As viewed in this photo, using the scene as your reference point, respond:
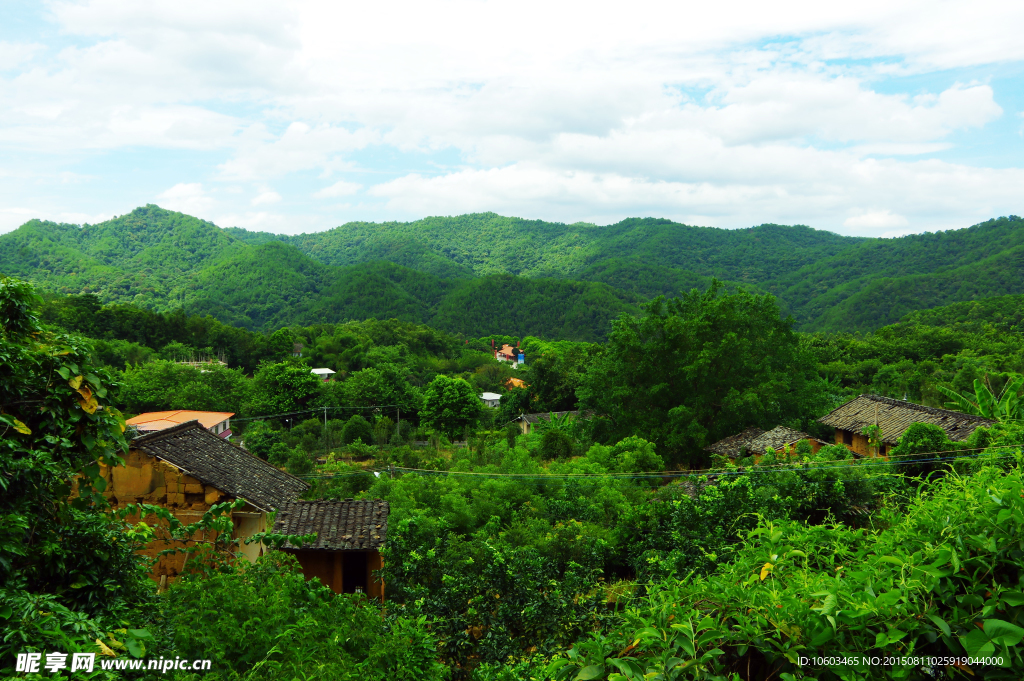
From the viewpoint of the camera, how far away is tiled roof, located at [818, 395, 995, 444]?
807 inches

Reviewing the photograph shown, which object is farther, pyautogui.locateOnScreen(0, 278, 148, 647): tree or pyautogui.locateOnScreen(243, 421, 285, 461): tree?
pyautogui.locateOnScreen(243, 421, 285, 461): tree

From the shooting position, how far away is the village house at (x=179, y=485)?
377 inches

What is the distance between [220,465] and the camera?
10977mm

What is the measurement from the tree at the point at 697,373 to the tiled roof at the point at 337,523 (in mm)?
18621

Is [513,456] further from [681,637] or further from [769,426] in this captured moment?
[681,637]

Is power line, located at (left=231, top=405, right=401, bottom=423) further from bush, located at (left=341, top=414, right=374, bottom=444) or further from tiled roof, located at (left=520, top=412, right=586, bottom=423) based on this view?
tiled roof, located at (left=520, top=412, right=586, bottom=423)

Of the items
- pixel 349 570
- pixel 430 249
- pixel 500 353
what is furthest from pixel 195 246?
pixel 349 570

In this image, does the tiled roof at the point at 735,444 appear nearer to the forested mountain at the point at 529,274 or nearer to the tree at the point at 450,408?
the tree at the point at 450,408

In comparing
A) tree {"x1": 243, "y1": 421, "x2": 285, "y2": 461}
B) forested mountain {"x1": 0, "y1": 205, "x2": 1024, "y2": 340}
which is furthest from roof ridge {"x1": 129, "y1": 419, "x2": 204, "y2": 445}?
forested mountain {"x1": 0, "y1": 205, "x2": 1024, "y2": 340}

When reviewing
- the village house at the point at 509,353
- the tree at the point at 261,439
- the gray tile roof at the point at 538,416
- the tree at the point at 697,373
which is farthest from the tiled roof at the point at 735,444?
the village house at the point at 509,353

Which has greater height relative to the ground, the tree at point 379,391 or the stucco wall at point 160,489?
the stucco wall at point 160,489

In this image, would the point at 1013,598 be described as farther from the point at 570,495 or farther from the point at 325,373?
the point at 325,373

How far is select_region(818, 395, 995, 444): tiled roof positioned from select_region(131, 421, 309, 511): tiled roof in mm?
19516

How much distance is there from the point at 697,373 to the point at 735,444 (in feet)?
12.5
